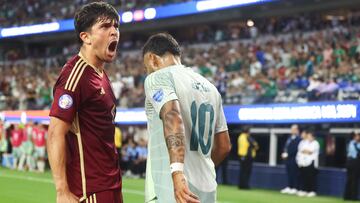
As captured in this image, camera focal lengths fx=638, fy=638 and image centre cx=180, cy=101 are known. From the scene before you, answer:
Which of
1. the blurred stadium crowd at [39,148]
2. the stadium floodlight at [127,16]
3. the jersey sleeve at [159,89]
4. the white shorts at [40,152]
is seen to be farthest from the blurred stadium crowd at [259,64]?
the jersey sleeve at [159,89]

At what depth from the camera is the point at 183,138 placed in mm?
3623

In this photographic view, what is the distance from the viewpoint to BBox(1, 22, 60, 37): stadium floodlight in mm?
32906

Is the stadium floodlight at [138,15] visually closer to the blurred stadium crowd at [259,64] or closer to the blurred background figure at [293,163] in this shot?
the blurred stadium crowd at [259,64]

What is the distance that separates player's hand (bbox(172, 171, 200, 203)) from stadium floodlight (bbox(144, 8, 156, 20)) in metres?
23.8

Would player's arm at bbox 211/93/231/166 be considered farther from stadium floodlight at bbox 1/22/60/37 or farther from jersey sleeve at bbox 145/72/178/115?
stadium floodlight at bbox 1/22/60/37

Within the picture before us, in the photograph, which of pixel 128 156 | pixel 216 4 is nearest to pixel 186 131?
pixel 128 156

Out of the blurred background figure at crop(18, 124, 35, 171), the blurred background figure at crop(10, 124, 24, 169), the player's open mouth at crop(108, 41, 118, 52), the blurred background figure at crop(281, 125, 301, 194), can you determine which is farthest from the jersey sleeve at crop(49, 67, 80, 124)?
the blurred background figure at crop(10, 124, 24, 169)

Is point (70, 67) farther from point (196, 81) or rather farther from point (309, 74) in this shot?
point (309, 74)

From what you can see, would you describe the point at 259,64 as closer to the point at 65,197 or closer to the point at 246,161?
the point at 246,161

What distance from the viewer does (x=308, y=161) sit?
50.6 ft

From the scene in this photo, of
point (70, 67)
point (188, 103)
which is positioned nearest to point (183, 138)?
point (188, 103)

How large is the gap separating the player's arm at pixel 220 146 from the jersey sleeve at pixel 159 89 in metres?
0.68

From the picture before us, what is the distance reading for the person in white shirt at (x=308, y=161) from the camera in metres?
15.4

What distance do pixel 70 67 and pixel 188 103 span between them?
2.40 feet
